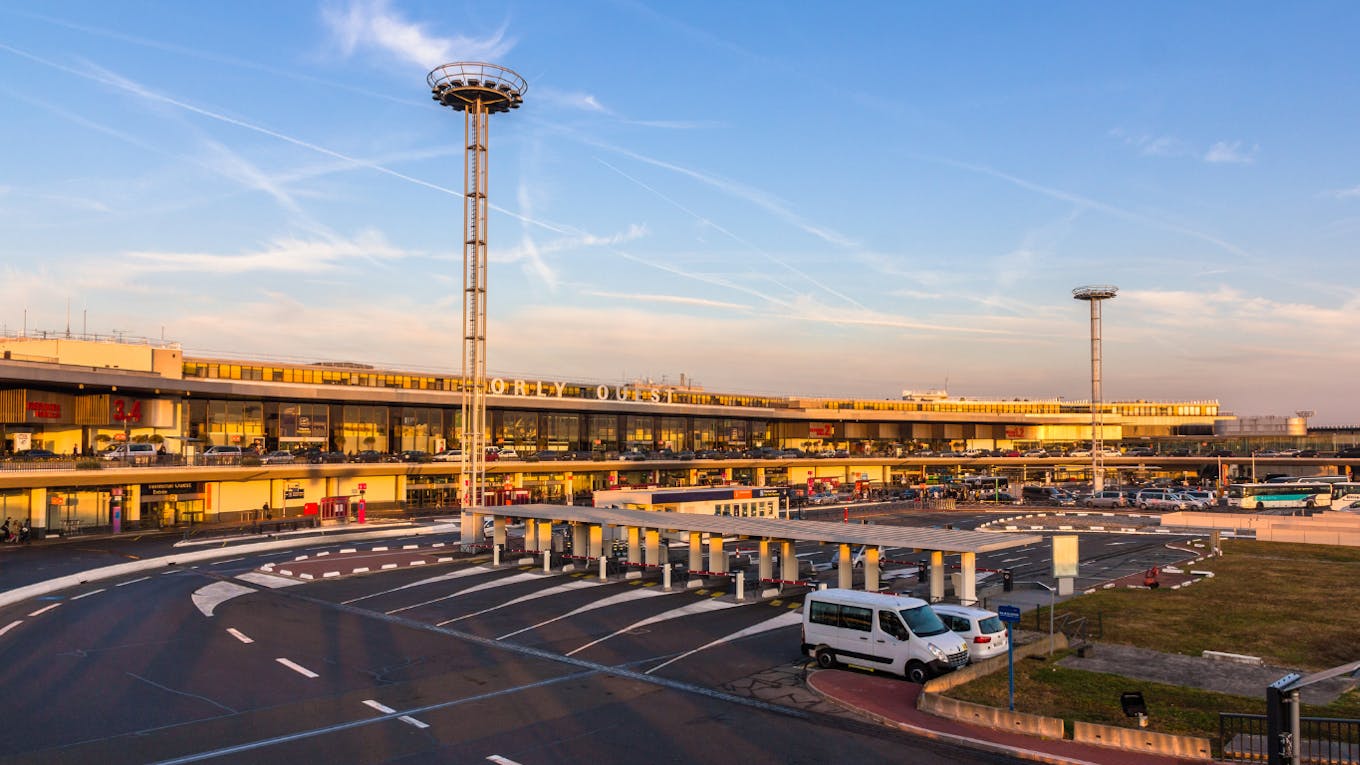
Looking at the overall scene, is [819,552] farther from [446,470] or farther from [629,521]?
[446,470]

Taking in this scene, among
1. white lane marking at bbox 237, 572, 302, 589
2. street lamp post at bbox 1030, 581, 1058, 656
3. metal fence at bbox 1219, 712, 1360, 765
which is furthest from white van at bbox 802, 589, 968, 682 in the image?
white lane marking at bbox 237, 572, 302, 589

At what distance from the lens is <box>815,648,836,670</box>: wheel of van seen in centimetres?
2453

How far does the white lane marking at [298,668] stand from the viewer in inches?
945

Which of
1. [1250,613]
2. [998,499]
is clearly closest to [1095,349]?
[998,499]

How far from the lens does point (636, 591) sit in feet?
123

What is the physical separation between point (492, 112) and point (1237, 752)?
56468 millimetres

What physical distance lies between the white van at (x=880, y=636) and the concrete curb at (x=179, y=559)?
33122 millimetres

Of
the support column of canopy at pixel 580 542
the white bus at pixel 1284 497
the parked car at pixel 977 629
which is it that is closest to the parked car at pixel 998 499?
the white bus at pixel 1284 497

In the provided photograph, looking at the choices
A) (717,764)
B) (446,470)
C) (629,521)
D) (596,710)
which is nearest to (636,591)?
(629,521)

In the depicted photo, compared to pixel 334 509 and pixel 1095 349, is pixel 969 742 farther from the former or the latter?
pixel 1095 349

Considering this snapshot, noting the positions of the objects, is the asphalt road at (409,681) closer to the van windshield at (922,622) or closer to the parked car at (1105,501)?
the van windshield at (922,622)

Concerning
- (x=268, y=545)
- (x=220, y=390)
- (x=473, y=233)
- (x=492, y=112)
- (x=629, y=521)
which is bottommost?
(x=268, y=545)

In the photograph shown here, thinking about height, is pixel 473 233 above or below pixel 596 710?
above

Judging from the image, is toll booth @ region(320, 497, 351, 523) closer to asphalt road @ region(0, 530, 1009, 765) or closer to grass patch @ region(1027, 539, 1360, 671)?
asphalt road @ region(0, 530, 1009, 765)
